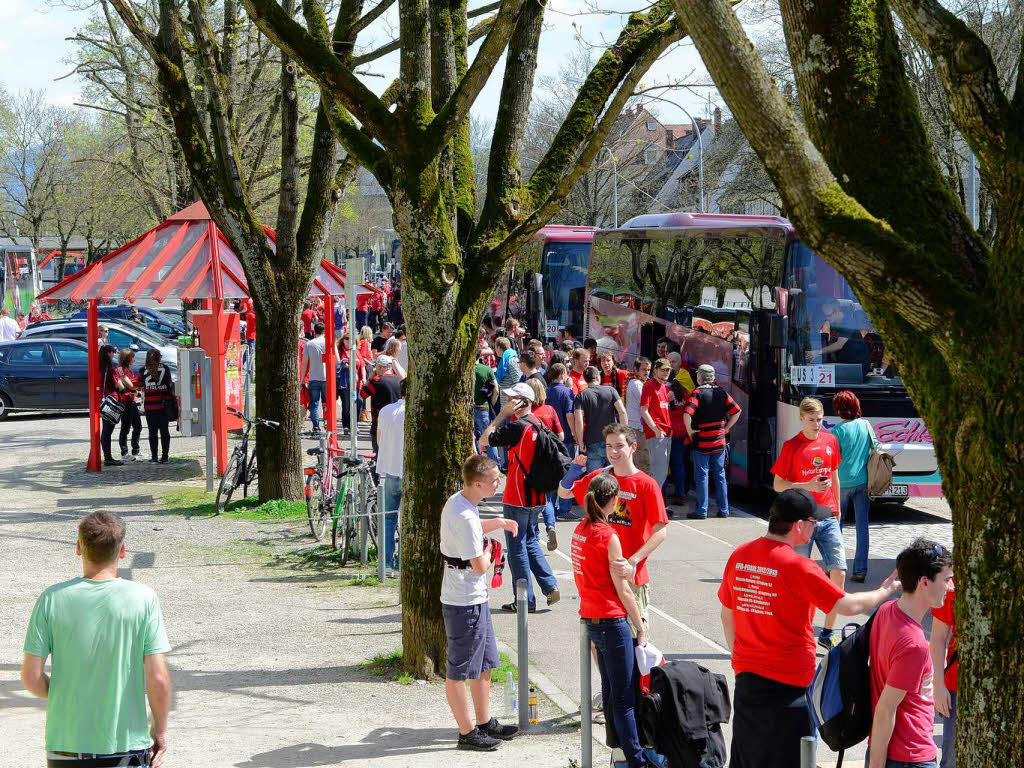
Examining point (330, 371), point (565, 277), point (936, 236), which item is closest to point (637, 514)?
point (936, 236)

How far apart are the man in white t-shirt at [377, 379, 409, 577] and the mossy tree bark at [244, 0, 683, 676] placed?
2.76 meters

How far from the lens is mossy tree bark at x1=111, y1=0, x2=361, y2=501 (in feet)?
45.4

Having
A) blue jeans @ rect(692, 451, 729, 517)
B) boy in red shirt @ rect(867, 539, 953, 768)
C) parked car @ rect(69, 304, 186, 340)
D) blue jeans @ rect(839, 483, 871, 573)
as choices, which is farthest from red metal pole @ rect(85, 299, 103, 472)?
parked car @ rect(69, 304, 186, 340)

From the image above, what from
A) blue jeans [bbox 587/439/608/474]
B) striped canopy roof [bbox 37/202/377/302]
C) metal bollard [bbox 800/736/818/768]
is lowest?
metal bollard [bbox 800/736/818/768]

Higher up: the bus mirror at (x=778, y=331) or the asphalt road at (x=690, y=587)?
the bus mirror at (x=778, y=331)

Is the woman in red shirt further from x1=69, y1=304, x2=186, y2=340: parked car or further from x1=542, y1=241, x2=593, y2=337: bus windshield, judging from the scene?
x1=69, y1=304, x2=186, y2=340: parked car

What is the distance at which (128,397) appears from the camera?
60.3 ft

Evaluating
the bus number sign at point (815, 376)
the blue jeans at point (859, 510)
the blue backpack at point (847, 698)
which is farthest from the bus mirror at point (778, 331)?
the blue backpack at point (847, 698)

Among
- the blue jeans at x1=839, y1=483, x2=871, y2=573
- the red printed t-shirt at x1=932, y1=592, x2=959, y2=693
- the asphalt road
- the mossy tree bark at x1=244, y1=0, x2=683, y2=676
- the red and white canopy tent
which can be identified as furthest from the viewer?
the red and white canopy tent

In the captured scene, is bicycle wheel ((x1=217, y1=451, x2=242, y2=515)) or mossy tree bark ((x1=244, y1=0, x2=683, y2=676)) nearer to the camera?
mossy tree bark ((x1=244, y1=0, x2=683, y2=676))

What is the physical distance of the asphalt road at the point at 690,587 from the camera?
8.52 metres

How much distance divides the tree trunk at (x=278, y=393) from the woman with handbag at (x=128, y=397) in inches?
183

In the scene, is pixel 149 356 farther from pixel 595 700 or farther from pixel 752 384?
→ pixel 595 700

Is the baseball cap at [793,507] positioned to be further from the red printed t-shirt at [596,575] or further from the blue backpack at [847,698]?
the red printed t-shirt at [596,575]
